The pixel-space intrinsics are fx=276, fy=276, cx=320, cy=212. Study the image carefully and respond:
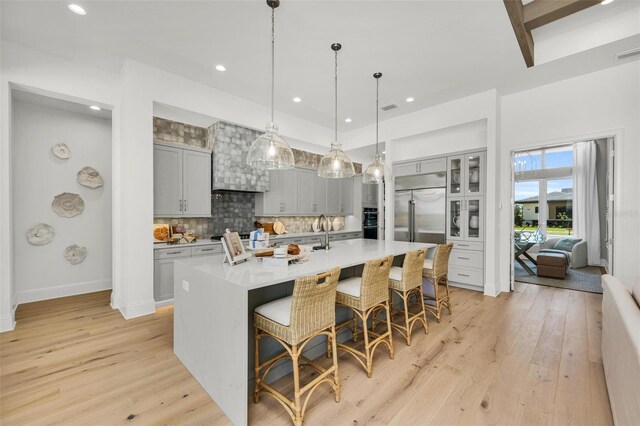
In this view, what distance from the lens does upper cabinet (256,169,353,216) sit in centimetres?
529

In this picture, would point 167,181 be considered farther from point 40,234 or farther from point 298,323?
point 298,323

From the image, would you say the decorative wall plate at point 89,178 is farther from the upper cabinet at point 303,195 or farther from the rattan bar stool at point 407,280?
the rattan bar stool at point 407,280

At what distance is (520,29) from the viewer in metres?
2.84

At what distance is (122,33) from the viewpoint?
2896mm

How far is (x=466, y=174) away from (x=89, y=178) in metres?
6.10

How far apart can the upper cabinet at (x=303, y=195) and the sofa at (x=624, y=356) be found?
455 cm

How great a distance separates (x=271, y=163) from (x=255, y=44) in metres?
1.43

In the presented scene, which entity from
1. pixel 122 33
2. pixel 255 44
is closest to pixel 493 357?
pixel 255 44

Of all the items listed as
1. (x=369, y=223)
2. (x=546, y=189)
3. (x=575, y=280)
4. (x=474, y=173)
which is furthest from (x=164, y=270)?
(x=546, y=189)

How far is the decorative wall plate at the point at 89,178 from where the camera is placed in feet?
14.0

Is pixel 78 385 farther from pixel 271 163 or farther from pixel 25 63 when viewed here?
pixel 25 63

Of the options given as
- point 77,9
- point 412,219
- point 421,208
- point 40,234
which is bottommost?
point 40,234

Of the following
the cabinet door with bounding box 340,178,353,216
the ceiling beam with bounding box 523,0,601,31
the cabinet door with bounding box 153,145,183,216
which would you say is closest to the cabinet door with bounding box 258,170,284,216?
the cabinet door with bounding box 153,145,183,216

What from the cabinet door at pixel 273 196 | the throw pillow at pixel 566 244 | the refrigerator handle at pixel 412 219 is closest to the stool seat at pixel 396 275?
the refrigerator handle at pixel 412 219
